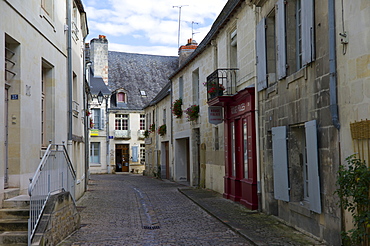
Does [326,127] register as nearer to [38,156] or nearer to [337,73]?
[337,73]

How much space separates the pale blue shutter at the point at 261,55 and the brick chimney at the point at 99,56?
2995cm

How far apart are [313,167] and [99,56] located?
3379 cm

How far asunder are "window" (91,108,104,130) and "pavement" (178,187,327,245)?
2541cm

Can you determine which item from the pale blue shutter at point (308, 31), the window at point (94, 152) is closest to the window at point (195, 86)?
the pale blue shutter at point (308, 31)

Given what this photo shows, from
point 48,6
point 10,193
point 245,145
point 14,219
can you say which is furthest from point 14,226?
point 245,145

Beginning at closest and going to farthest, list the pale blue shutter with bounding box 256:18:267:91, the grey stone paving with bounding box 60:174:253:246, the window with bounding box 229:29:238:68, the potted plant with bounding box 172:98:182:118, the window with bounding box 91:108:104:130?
1. the grey stone paving with bounding box 60:174:253:246
2. the pale blue shutter with bounding box 256:18:267:91
3. the window with bounding box 229:29:238:68
4. the potted plant with bounding box 172:98:182:118
5. the window with bounding box 91:108:104:130

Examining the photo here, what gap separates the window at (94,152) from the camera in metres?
37.6

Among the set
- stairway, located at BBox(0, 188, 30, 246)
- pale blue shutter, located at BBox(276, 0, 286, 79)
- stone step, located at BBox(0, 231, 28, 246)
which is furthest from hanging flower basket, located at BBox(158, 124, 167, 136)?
stone step, located at BBox(0, 231, 28, 246)

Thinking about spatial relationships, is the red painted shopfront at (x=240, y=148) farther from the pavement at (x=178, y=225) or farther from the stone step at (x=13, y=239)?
the stone step at (x=13, y=239)

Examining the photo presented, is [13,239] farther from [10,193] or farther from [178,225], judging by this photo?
[178,225]

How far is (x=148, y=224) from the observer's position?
977 centimetres

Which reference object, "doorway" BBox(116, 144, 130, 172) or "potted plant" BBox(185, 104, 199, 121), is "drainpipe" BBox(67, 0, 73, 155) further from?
"doorway" BBox(116, 144, 130, 172)

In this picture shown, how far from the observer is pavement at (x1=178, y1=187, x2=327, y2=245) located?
296 inches

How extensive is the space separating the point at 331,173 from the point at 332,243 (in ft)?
3.45
